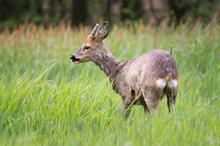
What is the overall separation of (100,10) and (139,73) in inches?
706

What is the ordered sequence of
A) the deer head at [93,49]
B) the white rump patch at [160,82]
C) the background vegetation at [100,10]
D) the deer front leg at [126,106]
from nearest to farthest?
the white rump patch at [160,82]
the deer front leg at [126,106]
the deer head at [93,49]
the background vegetation at [100,10]

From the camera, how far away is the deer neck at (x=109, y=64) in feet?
28.7

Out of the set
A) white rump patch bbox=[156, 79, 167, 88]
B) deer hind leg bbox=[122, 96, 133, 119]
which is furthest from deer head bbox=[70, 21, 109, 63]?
white rump patch bbox=[156, 79, 167, 88]

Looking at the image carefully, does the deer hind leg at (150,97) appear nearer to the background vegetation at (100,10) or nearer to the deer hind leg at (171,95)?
the deer hind leg at (171,95)

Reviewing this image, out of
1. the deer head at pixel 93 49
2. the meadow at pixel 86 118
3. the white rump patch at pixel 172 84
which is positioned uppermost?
the deer head at pixel 93 49

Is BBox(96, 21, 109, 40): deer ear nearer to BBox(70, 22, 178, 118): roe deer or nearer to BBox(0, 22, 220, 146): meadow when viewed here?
BBox(70, 22, 178, 118): roe deer

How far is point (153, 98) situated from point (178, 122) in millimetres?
678

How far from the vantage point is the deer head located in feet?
28.7

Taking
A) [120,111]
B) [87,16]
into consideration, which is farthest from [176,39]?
[87,16]

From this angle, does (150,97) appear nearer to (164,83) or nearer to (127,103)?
(164,83)

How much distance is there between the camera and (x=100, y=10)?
25.6 metres

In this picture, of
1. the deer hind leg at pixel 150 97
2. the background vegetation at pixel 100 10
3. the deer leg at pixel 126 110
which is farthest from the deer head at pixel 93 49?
the background vegetation at pixel 100 10

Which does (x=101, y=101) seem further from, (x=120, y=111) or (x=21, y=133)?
(x=21, y=133)

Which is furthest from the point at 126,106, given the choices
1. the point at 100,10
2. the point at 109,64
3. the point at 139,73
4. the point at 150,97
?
the point at 100,10
